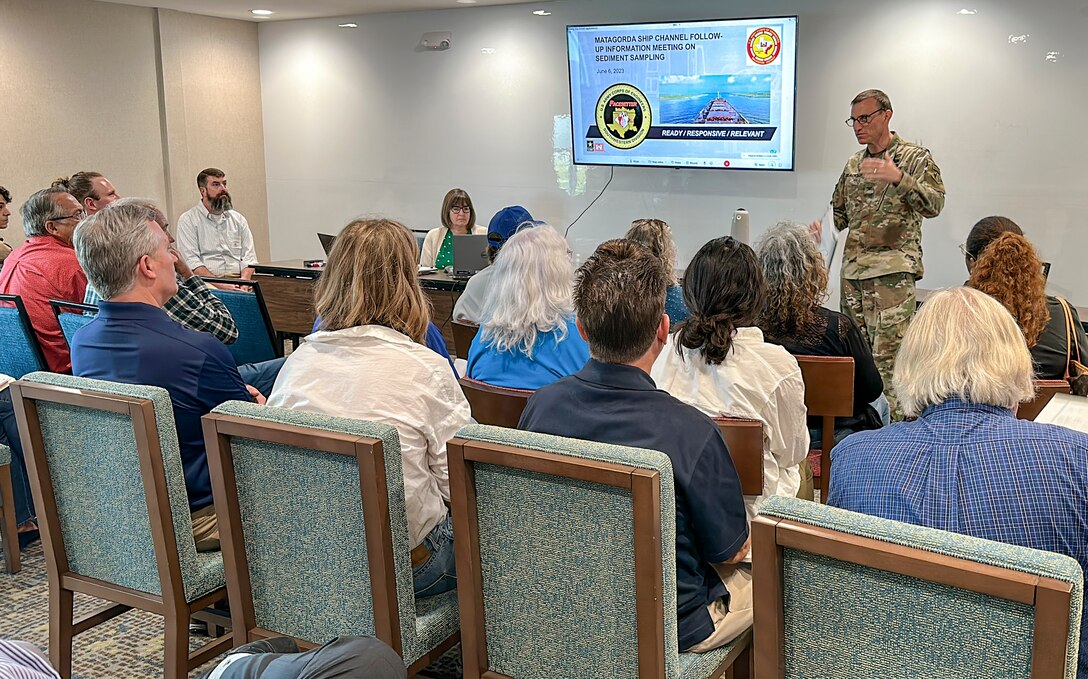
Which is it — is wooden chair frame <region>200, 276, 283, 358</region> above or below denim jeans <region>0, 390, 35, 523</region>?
above

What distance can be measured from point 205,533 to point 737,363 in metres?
1.39

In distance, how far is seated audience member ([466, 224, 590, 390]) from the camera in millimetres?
2787

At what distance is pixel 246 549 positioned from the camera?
2.00 m

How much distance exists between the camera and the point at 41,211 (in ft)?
12.4

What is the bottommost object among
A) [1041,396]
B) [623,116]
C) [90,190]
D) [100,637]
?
[100,637]

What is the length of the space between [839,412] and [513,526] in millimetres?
1454

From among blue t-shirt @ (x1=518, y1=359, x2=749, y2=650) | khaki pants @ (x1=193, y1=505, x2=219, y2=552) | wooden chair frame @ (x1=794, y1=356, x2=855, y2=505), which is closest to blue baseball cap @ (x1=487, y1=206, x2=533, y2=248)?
wooden chair frame @ (x1=794, y1=356, x2=855, y2=505)

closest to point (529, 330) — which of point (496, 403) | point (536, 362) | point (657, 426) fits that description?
point (536, 362)

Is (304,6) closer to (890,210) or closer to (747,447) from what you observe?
(890,210)

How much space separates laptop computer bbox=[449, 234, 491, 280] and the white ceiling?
103 inches

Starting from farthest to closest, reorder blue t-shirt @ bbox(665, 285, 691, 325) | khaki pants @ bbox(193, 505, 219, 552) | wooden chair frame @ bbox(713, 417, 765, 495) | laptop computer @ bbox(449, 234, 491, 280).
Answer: laptop computer @ bbox(449, 234, 491, 280) < blue t-shirt @ bbox(665, 285, 691, 325) < khaki pants @ bbox(193, 505, 219, 552) < wooden chair frame @ bbox(713, 417, 765, 495)

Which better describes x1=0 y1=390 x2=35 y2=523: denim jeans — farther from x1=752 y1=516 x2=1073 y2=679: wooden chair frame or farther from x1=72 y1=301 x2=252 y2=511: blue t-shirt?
x1=752 y1=516 x2=1073 y2=679: wooden chair frame

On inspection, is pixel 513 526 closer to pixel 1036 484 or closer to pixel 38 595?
pixel 1036 484

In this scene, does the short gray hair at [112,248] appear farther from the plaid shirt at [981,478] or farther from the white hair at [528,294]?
the plaid shirt at [981,478]
